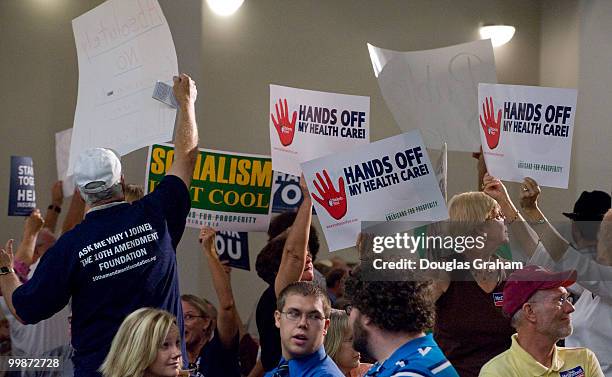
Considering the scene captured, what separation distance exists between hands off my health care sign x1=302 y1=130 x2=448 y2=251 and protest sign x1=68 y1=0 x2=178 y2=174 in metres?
0.71

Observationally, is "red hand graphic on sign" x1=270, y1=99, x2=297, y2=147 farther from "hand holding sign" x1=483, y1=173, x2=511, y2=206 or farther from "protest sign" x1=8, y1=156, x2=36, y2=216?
"protest sign" x1=8, y1=156, x2=36, y2=216

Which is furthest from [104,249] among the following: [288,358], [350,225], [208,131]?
[208,131]

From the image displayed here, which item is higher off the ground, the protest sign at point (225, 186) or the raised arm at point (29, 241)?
the protest sign at point (225, 186)

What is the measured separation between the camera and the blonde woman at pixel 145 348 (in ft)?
11.1

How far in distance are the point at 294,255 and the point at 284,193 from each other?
3.24 ft

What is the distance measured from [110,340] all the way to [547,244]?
1.92 meters

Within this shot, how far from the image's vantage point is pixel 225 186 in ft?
16.6

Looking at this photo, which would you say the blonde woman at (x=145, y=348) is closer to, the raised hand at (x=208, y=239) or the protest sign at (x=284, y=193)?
the raised hand at (x=208, y=239)

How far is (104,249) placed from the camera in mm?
3547

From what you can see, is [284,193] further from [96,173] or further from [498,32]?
[498,32]

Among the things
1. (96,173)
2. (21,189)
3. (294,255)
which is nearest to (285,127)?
(294,255)

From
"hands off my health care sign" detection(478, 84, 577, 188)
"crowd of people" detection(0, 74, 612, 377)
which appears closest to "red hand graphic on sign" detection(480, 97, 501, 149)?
"hands off my health care sign" detection(478, 84, 577, 188)

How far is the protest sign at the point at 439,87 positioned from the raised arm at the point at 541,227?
1.68 feet

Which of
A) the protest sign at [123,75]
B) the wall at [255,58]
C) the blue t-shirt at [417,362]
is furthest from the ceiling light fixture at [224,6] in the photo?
the blue t-shirt at [417,362]
